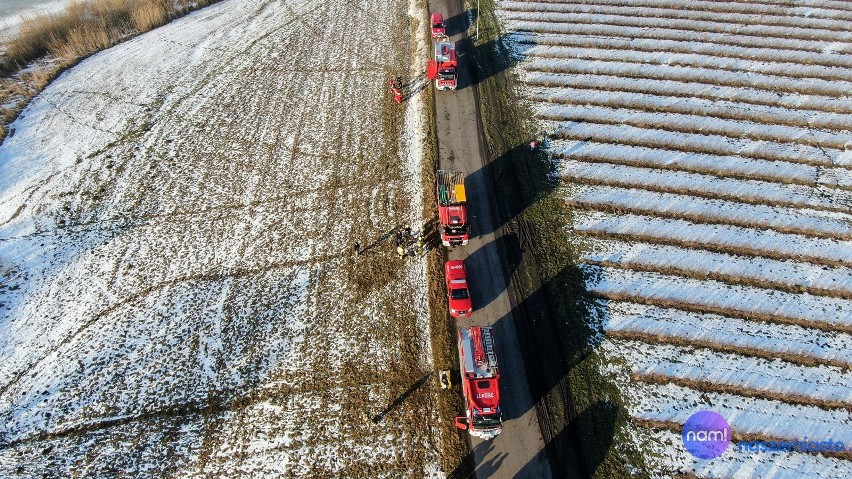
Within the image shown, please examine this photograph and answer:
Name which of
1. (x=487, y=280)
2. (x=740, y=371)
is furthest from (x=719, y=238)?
(x=487, y=280)

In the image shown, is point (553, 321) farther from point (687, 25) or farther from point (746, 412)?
point (687, 25)

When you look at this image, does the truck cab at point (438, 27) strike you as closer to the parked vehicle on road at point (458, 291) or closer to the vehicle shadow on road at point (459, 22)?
the vehicle shadow on road at point (459, 22)

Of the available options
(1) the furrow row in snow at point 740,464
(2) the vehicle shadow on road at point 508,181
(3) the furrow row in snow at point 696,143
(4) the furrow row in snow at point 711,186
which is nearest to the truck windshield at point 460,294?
(2) the vehicle shadow on road at point 508,181

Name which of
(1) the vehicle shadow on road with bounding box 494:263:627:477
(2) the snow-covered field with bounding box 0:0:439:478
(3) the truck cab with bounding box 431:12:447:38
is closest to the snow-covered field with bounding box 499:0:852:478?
(1) the vehicle shadow on road with bounding box 494:263:627:477

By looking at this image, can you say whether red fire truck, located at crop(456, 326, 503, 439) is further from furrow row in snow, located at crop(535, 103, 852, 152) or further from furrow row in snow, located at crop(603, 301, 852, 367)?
furrow row in snow, located at crop(535, 103, 852, 152)

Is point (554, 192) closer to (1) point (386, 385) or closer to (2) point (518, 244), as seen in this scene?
(2) point (518, 244)
